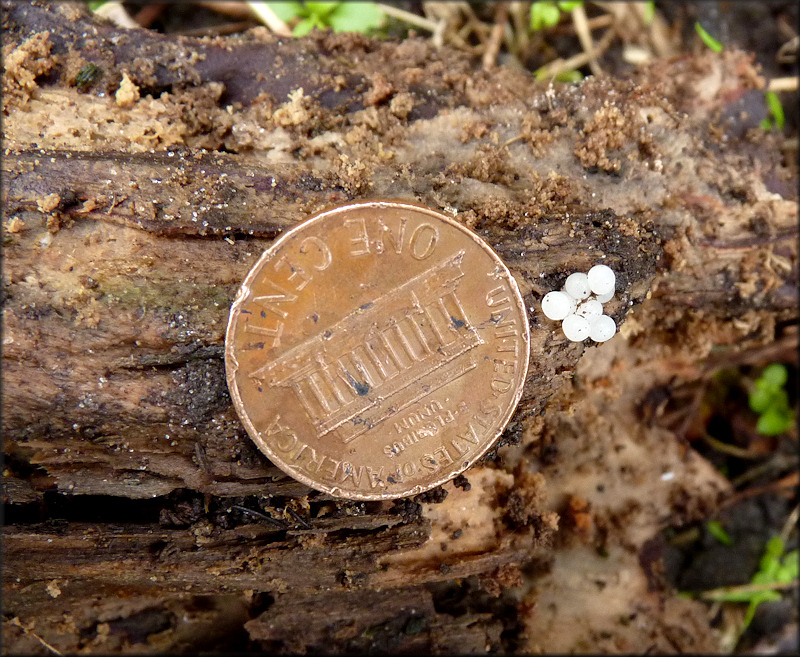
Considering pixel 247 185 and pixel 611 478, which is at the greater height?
pixel 247 185

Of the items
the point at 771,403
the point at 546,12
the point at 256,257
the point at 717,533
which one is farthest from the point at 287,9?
the point at 717,533

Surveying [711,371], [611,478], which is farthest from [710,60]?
[611,478]

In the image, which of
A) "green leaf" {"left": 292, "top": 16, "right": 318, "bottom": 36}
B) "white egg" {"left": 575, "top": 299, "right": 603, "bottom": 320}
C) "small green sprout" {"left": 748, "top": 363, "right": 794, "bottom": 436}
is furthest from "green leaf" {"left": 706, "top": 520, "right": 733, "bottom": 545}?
"green leaf" {"left": 292, "top": 16, "right": 318, "bottom": 36}

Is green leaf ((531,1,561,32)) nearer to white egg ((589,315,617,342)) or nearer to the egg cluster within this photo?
the egg cluster

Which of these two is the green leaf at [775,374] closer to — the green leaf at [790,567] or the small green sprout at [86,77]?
the green leaf at [790,567]

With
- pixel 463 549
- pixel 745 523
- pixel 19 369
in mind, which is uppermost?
pixel 19 369

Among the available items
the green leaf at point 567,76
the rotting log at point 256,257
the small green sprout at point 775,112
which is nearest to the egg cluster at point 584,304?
the rotting log at point 256,257

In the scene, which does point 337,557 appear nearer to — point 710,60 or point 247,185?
point 247,185
